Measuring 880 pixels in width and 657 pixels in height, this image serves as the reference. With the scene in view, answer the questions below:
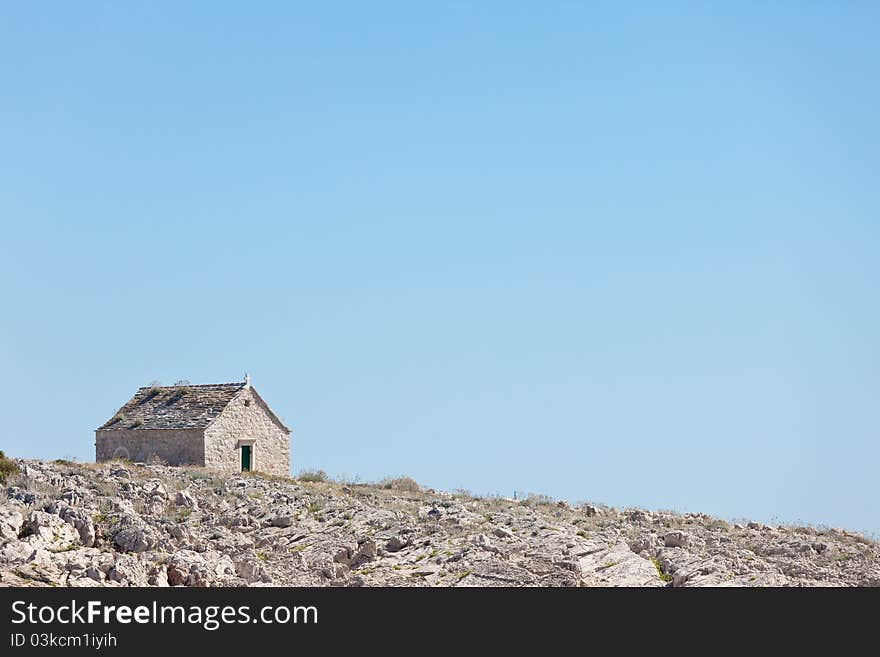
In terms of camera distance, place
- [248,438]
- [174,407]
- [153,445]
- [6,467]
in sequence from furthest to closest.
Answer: [174,407], [248,438], [153,445], [6,467]

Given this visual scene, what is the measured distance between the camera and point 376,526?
3003 centimetres

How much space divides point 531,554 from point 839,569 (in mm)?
8898

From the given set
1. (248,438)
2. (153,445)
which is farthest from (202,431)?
(248,438)

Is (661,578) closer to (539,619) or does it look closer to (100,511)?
(539,619)

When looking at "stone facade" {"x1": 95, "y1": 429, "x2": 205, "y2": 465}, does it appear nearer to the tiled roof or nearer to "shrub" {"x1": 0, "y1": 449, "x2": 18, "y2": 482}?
the tiled roof

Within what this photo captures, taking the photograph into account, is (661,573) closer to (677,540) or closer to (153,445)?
(677,540)

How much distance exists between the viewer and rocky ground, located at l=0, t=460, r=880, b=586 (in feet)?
80.0

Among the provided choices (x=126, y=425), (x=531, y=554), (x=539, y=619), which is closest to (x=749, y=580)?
(x=531, y=554)

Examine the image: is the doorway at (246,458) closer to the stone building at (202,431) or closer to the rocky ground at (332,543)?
the stone building at (202,431)

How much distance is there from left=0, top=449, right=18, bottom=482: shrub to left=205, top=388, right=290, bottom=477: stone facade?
1528cm

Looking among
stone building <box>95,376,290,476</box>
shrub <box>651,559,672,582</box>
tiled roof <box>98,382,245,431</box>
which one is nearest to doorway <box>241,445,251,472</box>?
stone building <box>95,376,290,476</box>

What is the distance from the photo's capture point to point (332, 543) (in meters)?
28.2

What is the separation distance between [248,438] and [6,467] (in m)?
18.5

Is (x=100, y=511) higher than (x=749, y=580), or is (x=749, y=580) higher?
(x=100, y=511)
